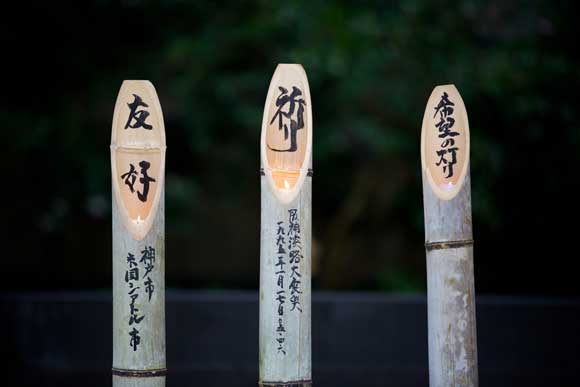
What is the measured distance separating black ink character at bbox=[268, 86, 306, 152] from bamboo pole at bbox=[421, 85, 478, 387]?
2.38 ft

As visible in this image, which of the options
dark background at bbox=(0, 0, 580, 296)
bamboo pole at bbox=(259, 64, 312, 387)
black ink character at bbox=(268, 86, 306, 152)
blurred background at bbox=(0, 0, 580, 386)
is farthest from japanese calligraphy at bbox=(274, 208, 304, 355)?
dark background at bbox=(0, 0, 580, 296)

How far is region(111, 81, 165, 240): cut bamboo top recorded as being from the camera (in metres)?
4.22

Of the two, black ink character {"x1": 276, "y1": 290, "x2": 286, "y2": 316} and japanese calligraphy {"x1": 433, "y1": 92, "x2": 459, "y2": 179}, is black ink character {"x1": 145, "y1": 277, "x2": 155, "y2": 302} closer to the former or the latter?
black ink character {"x1": 276, "y1": 290, "x2": 286, "y2": 316}

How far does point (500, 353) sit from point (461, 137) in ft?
10.5

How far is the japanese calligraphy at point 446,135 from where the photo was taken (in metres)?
4.34

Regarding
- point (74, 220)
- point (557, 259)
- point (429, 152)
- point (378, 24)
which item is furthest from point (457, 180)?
point (74, 220)

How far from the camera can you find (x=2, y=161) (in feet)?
28.3

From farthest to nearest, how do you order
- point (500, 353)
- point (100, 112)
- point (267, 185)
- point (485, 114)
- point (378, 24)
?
1. point (100, 112)
2. point (485, 114)
3. point (378, 24)
4. point (500, 353)
5. point (267, 185)

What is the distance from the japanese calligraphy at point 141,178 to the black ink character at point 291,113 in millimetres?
683

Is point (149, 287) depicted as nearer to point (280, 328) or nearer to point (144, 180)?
point (144, 180)

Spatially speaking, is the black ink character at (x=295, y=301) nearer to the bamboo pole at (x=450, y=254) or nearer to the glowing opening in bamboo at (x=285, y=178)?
the glowing opening in bamboo at (x=285, y=178)

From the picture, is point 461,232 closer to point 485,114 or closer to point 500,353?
point 500,353

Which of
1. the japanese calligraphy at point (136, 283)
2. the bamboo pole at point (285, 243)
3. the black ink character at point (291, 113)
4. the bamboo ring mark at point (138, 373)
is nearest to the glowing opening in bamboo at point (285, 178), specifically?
the bamboo pole at point (285, 243)

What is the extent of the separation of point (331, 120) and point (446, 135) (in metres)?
5.10
